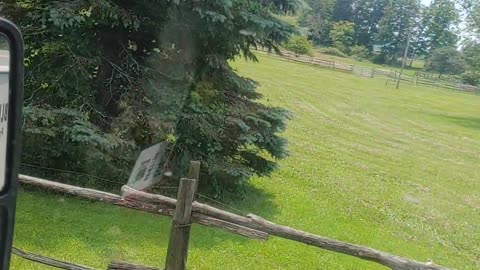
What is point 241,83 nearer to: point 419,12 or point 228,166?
point 228,166

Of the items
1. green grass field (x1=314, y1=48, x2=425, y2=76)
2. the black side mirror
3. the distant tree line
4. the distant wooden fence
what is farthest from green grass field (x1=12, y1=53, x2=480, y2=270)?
green grass field (x1=314, y1=48, x2=425, y2=76)

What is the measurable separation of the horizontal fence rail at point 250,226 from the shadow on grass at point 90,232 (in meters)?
0.82

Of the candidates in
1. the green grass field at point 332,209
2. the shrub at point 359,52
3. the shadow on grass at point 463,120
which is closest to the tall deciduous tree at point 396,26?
the shrub at point 359,52

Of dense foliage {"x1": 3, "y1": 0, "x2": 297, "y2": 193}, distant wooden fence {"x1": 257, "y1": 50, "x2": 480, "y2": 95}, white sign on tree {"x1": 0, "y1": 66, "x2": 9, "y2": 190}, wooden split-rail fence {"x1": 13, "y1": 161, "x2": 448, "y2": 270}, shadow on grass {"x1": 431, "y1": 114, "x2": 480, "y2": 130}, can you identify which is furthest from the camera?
distant wooden fence {"x1": 257, "y1": 50, "x2": 480, "y2": 95}

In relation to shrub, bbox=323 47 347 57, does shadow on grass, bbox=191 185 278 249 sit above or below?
below

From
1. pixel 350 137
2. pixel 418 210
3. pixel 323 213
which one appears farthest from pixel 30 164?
pixel 350 137

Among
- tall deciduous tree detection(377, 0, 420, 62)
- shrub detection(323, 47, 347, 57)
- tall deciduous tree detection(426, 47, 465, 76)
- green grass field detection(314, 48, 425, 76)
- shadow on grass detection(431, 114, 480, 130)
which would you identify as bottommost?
shadow on grass detection(431, 114, 480, 130)

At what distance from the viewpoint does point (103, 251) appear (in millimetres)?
5141

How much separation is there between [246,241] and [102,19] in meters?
2.72

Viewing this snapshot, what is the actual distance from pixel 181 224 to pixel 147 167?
221 cm

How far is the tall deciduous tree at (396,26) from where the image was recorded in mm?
35844

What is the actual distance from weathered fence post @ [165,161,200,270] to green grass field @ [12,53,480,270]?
1.09 metres

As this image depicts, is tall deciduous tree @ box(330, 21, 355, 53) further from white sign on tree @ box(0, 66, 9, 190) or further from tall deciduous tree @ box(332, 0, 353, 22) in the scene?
white sign on tree @ box(0, 66, 9, 190)

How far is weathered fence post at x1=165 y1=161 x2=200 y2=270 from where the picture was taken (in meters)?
3.97
